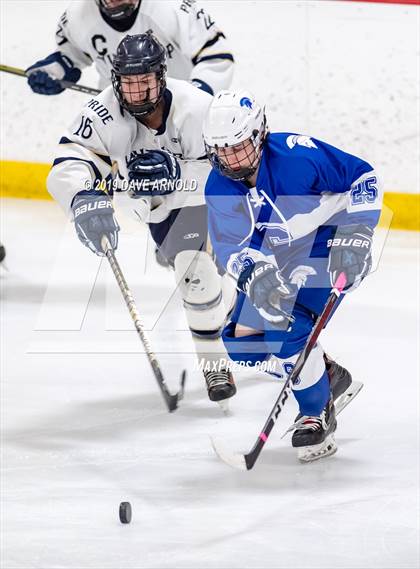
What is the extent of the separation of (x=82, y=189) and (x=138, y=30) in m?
1.14

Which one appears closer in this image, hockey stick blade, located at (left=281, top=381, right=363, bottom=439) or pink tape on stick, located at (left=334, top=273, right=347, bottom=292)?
pink tape on stick, located at (left=334, top=273, right=347, bottom=292)

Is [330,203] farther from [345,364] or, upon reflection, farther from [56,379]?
[56,379]

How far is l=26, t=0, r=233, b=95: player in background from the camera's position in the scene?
4230 millimetres

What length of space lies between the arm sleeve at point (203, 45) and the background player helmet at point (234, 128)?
1224 mm

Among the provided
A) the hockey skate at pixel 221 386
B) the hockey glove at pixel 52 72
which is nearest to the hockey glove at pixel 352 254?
the hockey skate at pixel 221 386

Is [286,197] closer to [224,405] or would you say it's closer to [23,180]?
[224,405]

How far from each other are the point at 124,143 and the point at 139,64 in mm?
269

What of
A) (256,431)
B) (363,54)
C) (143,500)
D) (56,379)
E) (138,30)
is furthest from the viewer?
(363,54)

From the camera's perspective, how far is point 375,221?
2.99 m

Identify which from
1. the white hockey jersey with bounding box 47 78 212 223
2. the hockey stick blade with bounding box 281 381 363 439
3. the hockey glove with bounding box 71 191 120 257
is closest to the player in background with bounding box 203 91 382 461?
the hockey stick blade with bounding box 281 381 363 439

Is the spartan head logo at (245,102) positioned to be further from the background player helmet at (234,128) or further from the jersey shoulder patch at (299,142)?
the jersey shoulder patch at (299,142)

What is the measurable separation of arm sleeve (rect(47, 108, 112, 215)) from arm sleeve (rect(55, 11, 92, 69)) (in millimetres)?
1040

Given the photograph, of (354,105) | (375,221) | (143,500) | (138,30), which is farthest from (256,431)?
(354,105)

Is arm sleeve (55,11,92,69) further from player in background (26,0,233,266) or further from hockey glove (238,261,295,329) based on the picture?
hockey glove (238,261,295,329)
